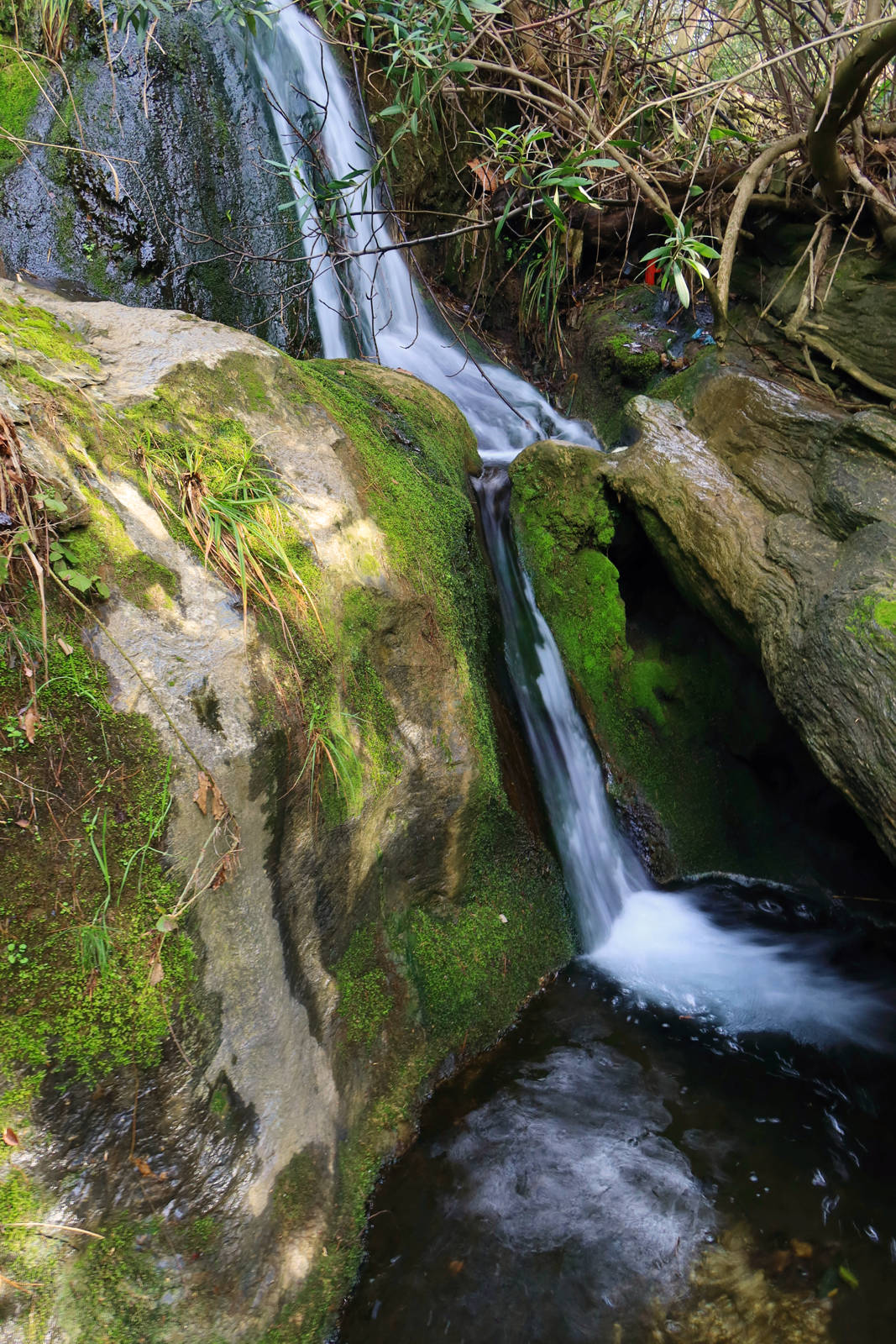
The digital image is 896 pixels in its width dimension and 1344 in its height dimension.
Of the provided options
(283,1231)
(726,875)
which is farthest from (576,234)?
(283,1231)

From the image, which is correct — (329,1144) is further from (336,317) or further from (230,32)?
(230,32)

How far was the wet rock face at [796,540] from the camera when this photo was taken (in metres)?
3.01

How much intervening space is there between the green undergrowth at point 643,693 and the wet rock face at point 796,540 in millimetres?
370

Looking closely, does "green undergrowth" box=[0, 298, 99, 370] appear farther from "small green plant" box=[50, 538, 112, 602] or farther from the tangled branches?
the tangled branches

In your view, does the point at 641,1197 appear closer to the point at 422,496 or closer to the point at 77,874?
the point at 77,874

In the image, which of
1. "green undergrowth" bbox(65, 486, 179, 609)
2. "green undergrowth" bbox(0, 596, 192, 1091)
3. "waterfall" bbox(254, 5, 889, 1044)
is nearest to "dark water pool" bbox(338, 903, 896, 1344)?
"waterfall" bbox(254, 5, 889, 1044)

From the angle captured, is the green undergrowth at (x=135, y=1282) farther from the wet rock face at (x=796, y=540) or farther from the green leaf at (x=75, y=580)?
the wet rock face at (x=796, y=540)

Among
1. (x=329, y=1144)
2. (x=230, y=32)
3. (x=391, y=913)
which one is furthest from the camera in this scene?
(x=230, y=32)

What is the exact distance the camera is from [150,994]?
6.68 feet

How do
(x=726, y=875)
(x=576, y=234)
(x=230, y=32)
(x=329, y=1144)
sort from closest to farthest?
1. (x=329, y=1144)
2. (x=726, y=875)
3. (x=230, y=32)
4. (x=576, y=234)

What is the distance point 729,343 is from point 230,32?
14.2 ft

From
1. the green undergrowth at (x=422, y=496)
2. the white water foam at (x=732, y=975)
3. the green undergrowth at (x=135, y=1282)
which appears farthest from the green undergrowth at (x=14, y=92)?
the white water foam at (x=732, y=975)

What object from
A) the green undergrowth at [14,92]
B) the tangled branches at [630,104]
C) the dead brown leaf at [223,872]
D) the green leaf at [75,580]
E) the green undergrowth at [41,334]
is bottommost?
the dead brown leaf at [223,872]

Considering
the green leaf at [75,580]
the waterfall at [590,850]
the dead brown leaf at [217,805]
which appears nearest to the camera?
the green leaf at [75,580]
